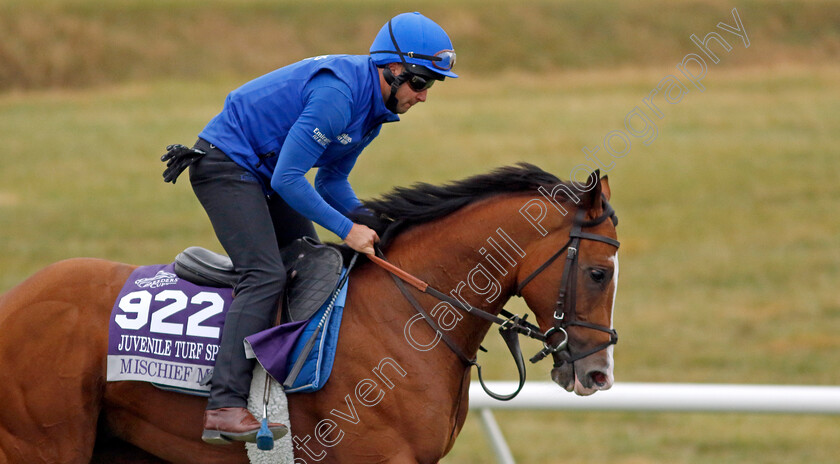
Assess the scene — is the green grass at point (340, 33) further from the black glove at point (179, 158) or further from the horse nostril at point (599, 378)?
the horse nostril at point (599, 378)

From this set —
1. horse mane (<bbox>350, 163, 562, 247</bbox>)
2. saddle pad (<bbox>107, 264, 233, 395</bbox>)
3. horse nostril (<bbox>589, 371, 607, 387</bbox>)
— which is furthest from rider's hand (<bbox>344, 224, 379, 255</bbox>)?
horse nostril (<bbox>589, 371, 607, 387</bbox>)

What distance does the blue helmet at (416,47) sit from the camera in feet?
13.5

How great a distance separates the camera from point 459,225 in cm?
418

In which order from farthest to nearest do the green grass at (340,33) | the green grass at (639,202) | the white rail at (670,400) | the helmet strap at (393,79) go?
1. the green grass at (340,33)
2. the green grass at (639,202)
3. the white rail at (670,400)
4. the helmet strap at (393,79)

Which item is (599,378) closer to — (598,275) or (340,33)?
(598,275)

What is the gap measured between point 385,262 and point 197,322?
84 centimetres

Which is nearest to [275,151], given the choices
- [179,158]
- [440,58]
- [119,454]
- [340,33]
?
[179,158]

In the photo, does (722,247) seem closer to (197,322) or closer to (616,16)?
(197,322)

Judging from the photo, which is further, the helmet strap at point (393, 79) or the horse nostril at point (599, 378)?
A: the helmet strap at point (393, 79)

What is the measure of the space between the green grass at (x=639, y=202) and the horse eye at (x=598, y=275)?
3394mm

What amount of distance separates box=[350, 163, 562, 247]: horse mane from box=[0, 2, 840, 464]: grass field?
326 cm

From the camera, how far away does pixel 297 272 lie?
4.20m

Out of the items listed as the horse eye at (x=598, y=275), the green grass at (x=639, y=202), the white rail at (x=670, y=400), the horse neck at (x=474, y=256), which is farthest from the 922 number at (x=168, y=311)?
the green grass at (x=639, y=202)

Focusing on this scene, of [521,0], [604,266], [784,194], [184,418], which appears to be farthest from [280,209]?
[521,0]
